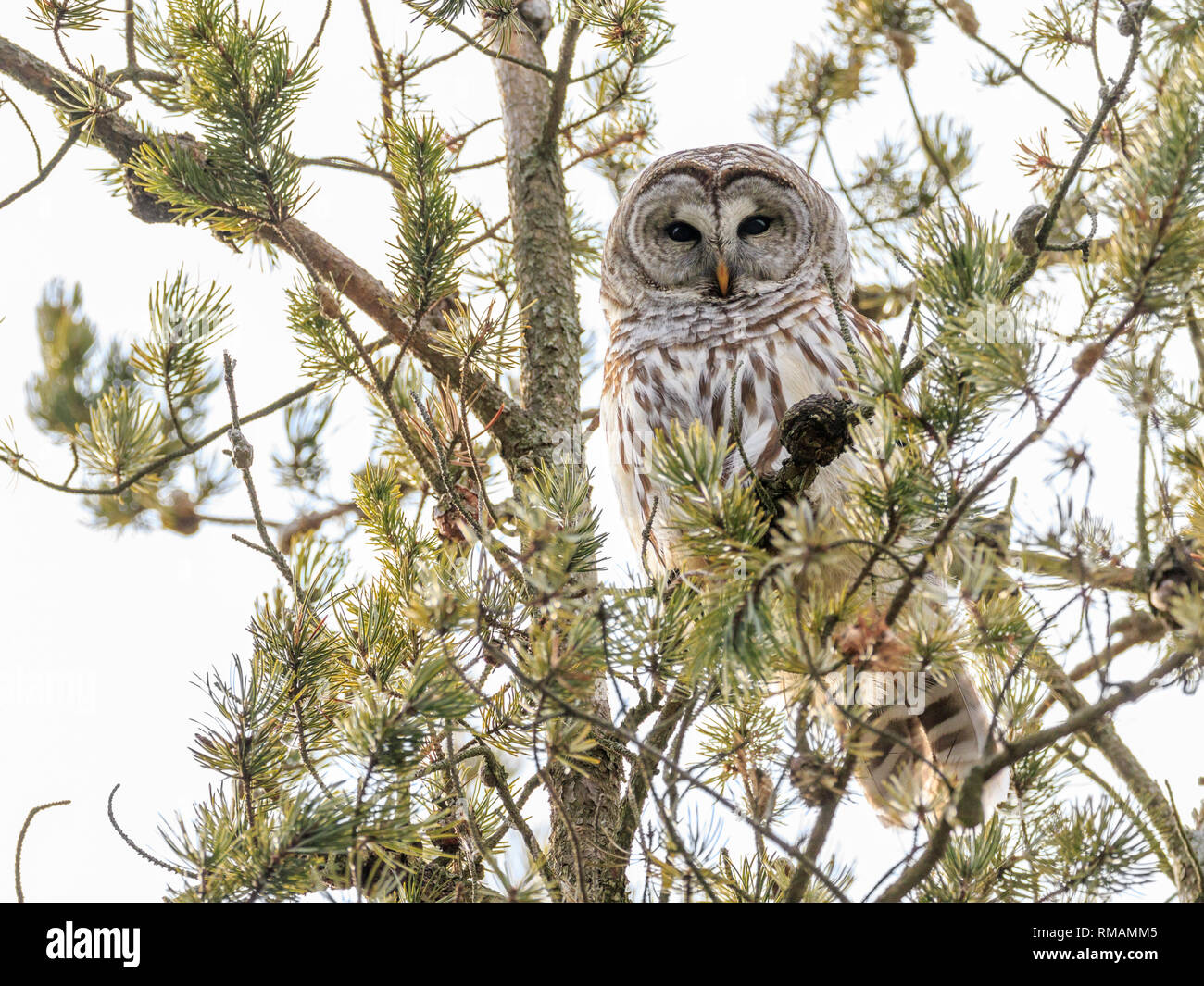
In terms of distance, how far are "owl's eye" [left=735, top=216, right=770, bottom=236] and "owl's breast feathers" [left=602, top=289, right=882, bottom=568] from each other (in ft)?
1.05

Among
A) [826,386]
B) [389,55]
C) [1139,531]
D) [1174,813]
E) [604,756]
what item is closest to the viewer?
[1139,531]

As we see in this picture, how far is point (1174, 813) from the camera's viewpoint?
56.9 inches

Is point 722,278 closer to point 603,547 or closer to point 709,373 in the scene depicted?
point 709,373

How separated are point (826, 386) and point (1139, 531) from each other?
1.55 metres

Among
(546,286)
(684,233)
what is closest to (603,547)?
→ (546,286)

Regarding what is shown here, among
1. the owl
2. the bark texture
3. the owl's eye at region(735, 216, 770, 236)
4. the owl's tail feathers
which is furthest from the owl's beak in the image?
the owl's tail feathers

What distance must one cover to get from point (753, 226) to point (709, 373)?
0.70 meters

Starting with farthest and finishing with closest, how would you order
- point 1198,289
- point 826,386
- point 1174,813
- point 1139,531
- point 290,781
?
point 826,386
point 290,781
point 1174,813
point 1139,531
point 1198,289

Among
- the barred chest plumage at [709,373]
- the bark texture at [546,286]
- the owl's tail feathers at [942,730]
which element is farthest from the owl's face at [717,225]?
the owl's tail feathers at [942,730]

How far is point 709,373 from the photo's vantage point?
3.00 metres

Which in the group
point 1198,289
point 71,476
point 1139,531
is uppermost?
point 71,476

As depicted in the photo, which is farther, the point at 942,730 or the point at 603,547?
the point at 942,730
